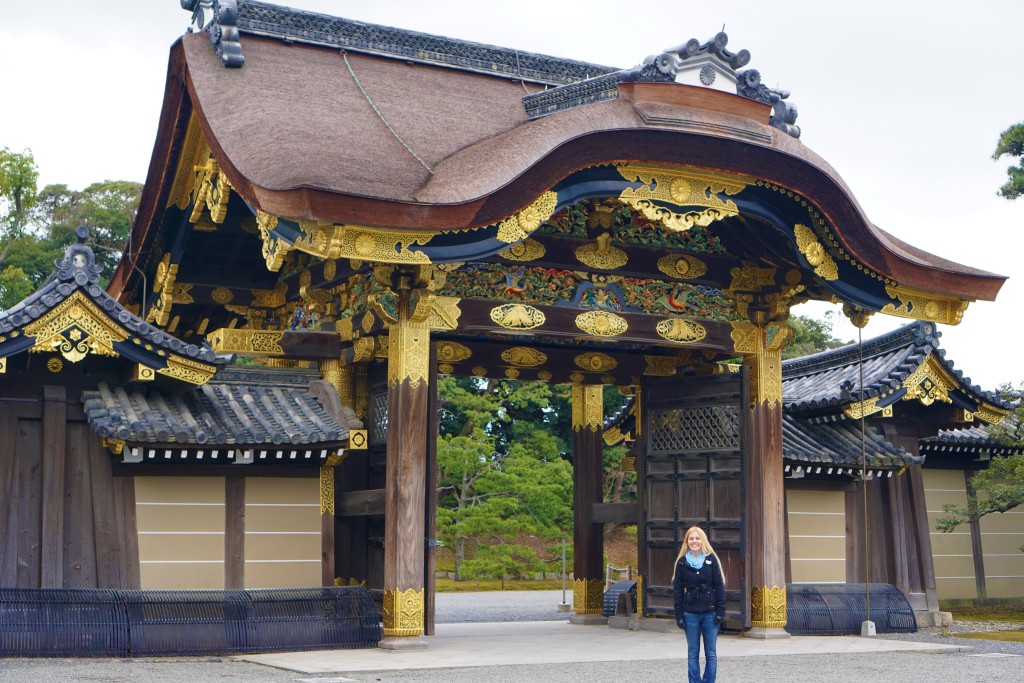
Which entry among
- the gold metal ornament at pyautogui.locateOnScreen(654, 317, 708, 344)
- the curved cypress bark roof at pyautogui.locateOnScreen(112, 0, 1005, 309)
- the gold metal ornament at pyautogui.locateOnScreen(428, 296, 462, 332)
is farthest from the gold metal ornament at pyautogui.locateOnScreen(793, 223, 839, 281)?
the gold metal ornament at pyautogui.locateOnScreen(428, 296, 462, 332)

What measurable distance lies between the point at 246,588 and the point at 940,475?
405 inches

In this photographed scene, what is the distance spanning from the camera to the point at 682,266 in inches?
517

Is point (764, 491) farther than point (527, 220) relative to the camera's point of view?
Yes

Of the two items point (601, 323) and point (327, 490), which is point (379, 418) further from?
point (601, 323)

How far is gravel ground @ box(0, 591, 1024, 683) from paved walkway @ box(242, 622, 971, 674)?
26cm

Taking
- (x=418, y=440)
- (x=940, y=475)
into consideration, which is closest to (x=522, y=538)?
(x=940, y=475)

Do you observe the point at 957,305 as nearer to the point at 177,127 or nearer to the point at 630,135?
the point at 630,135

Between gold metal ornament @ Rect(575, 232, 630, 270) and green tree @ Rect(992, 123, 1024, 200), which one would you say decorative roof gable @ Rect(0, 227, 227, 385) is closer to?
gold metal ornament @ Rect(575, 232, 630, 270)

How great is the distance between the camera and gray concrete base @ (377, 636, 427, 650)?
10695 millimetres

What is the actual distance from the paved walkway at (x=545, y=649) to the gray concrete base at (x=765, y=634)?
0.32ft

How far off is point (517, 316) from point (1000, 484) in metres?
7.90

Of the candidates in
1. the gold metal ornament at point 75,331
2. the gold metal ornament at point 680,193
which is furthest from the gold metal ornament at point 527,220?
the gold metal ornament at point 75,331

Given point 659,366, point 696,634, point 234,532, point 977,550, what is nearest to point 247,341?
point 234,532

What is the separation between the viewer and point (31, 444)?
11039 millimetres
